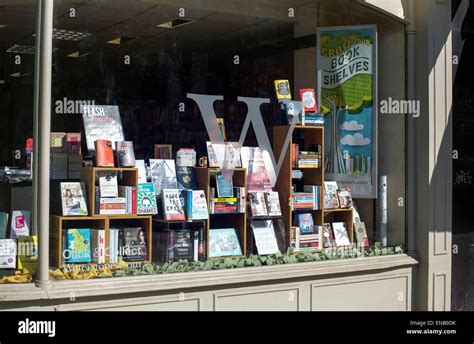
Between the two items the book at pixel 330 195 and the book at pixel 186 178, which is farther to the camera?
the book at pixel 330 195

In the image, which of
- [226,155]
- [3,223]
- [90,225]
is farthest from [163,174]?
[3,223]

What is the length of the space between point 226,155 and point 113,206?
108cm

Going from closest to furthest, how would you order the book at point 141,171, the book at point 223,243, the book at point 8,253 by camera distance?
the book at point 8,253
the book at point 141,171
the book at point 223,243

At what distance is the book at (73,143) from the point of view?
4943 mm

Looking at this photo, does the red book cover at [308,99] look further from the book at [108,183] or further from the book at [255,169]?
the book at [108,183]

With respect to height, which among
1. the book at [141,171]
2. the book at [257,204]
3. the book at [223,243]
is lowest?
the book at [223,243]

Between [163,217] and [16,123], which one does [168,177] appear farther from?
[16,123]

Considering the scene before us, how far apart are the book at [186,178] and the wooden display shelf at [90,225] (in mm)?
410

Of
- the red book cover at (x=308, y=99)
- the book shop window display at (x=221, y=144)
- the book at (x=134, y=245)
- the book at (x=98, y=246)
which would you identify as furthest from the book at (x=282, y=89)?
the book at (x=98, y=246)

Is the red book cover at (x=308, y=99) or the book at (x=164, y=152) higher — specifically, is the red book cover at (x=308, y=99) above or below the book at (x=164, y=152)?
above

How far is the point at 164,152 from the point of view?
5363mm
